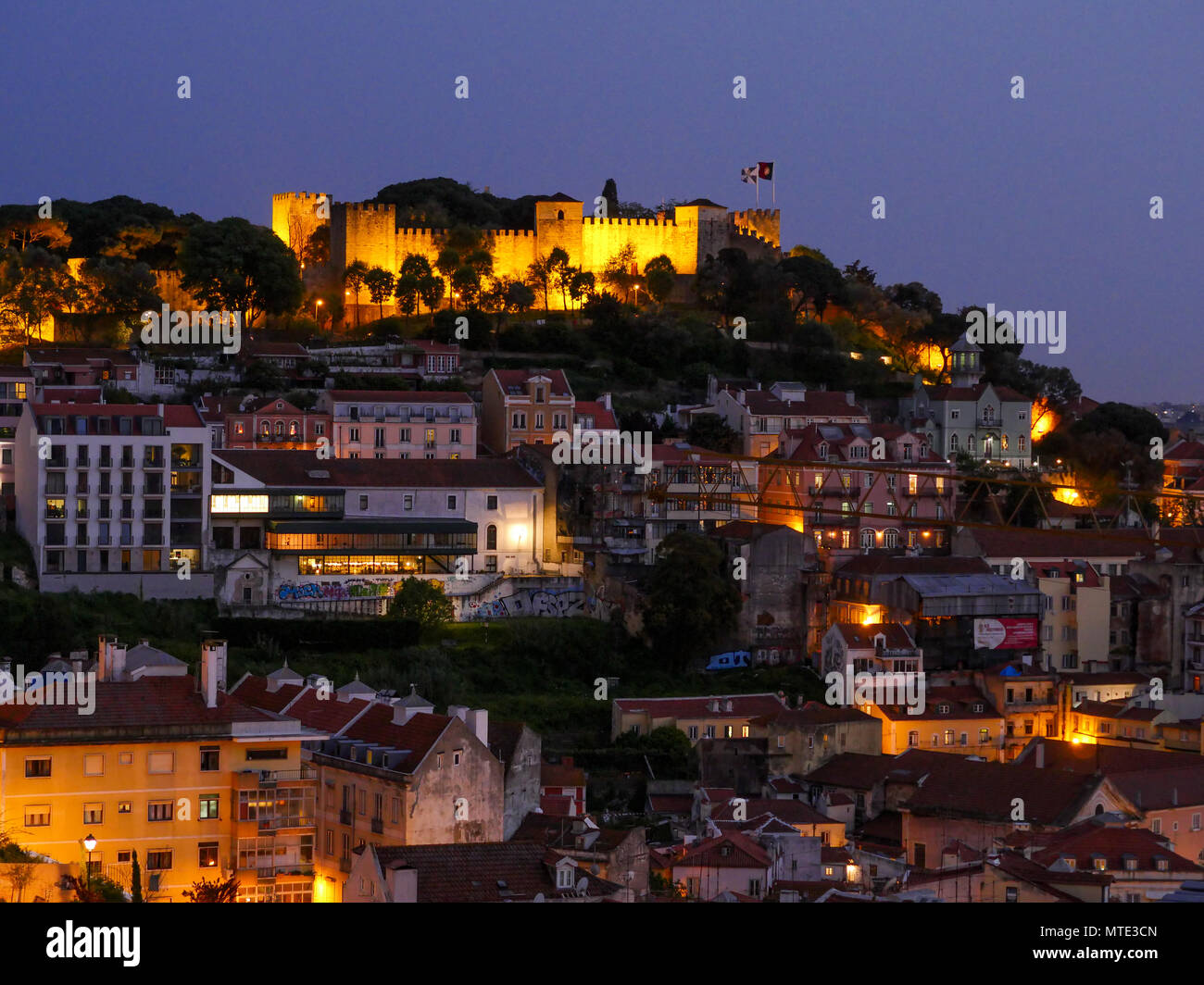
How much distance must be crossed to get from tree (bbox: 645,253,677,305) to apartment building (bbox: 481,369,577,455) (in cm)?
1519

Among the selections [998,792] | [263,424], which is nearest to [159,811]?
[998,792]

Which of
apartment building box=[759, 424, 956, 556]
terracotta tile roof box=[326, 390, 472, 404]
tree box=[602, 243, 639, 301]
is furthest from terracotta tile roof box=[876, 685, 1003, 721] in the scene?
tree box=[602, 243, 639, 301]

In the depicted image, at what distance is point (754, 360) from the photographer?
55.8 metres

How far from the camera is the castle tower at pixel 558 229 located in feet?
201

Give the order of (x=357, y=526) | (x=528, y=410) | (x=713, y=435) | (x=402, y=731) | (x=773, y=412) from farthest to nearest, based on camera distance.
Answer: (x=773, y=412) < (x=713, y=435) < (x=528, y=410) < (x=357, y=526) < (x=402, y=731)

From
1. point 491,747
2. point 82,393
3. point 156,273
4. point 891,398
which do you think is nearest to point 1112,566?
point 891,398

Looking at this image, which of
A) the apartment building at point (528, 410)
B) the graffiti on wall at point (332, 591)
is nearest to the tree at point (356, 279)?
the apartment building at point (528, 410)

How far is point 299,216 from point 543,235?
819cm

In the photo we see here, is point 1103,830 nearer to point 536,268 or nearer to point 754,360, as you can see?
point 754,360

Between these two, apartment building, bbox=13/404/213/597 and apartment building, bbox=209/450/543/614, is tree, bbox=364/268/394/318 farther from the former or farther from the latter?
apartment building, bbox=13/404/213/597

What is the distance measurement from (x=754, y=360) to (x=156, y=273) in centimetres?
1855

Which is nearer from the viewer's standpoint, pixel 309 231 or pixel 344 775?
pixel 344 775

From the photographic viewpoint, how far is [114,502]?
34750mm

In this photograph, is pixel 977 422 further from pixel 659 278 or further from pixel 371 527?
pixel 371 527
